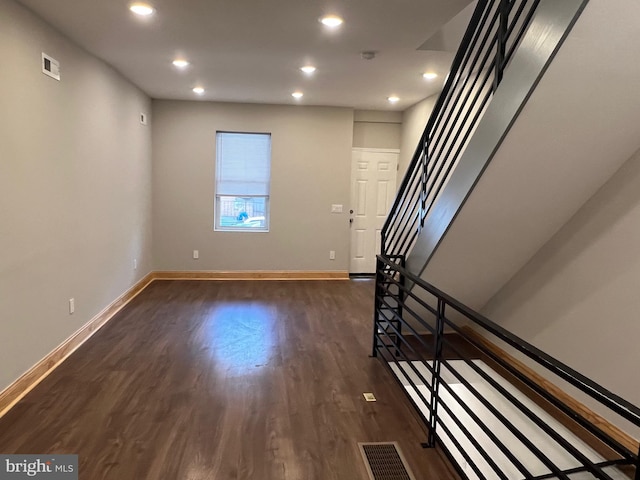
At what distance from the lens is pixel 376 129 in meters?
6.89

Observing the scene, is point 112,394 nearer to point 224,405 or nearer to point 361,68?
point 224,405

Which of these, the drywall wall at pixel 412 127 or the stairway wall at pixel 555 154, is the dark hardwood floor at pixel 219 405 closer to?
the stairway wall at pixel 555 154

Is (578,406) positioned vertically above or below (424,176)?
below

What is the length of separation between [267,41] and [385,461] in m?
3.06

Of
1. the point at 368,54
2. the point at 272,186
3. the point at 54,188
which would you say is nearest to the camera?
the point at 54,188

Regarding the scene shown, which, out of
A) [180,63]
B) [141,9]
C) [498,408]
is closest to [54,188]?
[141,9]

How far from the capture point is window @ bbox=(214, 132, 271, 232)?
653 cm

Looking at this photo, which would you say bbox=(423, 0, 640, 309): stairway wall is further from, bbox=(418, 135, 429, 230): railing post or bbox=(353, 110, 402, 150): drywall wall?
bbox=(353, 110, 402, 150): drywall wall

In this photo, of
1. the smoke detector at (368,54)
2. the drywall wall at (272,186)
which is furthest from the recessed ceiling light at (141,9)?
the drywall wall at (272,186)

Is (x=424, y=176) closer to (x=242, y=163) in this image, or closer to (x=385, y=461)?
(x=385, y=461)

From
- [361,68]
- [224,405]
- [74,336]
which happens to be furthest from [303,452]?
[361,68]

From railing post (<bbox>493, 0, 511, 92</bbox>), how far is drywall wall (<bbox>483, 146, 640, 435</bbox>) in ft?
3.28

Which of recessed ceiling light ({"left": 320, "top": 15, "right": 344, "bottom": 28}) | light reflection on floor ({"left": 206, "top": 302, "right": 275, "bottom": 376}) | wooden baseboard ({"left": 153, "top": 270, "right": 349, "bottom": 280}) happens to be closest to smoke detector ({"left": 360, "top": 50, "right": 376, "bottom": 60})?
recessed ceiling light ({"left": 320, "top": 15, "right": 344, "bottom": 28})

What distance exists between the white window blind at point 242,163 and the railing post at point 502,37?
183 inches
